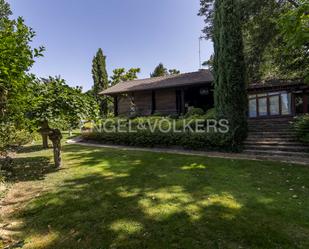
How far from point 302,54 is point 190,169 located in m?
13.4

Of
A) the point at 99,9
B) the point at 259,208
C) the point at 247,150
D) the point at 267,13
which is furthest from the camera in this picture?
the point at 267,13

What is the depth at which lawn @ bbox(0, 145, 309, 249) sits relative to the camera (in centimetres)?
365

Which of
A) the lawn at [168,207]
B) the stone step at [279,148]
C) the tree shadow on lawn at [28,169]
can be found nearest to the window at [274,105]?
the stone step at [279,148]

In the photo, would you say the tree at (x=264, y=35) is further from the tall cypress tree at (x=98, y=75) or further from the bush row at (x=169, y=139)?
the tall cypress tree at (x=98, y=75)

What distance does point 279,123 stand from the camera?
13656 millimetres

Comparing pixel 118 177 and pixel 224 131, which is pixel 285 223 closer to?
pixel 118 177

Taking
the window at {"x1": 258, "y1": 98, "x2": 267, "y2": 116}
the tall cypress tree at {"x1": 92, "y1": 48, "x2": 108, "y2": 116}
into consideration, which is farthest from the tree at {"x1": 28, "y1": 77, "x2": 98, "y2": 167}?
the tall cypress tree at {"x1": 92, "y1": 48, "x2": 108, "y2": 116}

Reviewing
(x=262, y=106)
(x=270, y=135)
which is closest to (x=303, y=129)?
(x=270, y=135)

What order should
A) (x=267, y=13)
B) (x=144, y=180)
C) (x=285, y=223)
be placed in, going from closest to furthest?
(x=285, y=223) → (x=144, y=180) → (x=267, y=13)

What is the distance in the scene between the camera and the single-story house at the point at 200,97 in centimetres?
1631

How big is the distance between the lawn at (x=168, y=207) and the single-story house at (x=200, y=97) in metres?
8.82

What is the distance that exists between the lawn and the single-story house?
29.0ft

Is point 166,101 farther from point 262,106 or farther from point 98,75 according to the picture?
point 98,75

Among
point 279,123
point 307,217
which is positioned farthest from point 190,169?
point 279,123
